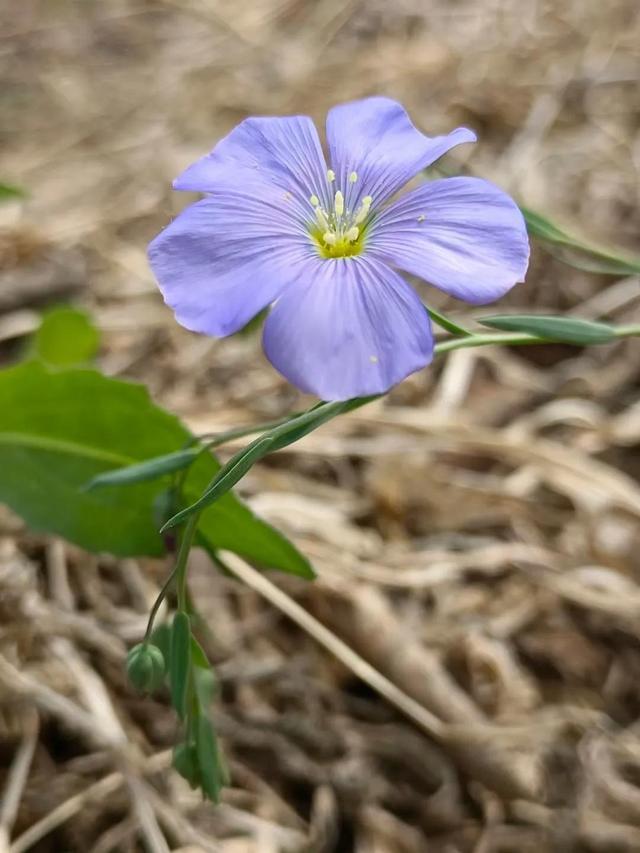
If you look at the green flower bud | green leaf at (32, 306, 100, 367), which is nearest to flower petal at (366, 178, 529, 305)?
the green flower bud

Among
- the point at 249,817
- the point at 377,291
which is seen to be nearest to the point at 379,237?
the point at 377,291

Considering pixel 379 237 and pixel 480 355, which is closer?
pixel 379 237

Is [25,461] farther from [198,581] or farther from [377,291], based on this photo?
[377,291]

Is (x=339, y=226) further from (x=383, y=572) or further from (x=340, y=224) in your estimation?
(x=383, y=572)

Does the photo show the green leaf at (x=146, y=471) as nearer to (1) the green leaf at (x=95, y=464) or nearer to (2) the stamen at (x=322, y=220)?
(1) the green leaf at (x=95, y=464)

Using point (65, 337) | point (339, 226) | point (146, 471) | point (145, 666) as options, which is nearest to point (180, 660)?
point (145, 666)

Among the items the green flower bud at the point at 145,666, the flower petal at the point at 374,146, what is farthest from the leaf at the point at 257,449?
the flower petal at the point at 374,146
